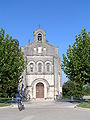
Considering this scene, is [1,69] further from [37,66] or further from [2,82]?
[37,66]

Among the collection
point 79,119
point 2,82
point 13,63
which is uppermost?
point 13,63

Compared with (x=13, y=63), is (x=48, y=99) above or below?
below

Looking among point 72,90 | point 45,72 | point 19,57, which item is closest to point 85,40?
point 19,57

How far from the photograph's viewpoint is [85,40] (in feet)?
89.7

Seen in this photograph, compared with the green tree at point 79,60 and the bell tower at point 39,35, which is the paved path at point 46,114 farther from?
the bell tower at point 39,35

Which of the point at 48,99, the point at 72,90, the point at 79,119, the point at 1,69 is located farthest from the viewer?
the point at 72,90

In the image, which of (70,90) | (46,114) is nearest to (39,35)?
(70,90)

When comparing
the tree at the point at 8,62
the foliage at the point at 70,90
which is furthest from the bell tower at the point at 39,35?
the tree at the point at 8,62

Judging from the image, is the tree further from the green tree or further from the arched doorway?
the arched doorway

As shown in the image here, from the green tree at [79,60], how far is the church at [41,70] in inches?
630

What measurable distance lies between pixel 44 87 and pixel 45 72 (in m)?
3.07

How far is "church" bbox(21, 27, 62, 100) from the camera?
44094 mm

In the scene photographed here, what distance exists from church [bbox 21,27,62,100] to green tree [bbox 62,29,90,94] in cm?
1600

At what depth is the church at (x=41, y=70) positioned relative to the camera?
44.1 metres
